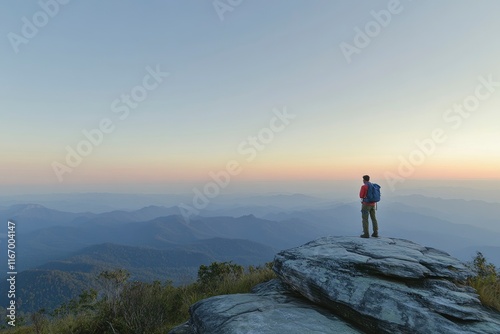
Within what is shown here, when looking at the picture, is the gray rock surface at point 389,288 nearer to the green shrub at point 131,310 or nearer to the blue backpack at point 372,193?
the blue backpack at point 372,193

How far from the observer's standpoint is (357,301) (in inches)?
262

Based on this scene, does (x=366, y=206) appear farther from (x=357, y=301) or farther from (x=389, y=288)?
(x=357, y=301)

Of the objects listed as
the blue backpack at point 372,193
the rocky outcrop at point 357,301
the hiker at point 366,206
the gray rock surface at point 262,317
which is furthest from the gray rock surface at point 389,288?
the blue backpack at point 372,193

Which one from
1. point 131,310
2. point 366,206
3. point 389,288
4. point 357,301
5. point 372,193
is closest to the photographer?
point 357,301

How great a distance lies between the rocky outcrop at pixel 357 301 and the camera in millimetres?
5980

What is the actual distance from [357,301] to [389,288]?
89 centimetres

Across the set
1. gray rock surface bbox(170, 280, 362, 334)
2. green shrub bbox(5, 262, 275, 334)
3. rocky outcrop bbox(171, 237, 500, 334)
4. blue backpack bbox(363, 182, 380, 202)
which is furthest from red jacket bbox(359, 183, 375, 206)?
gray rock surface bbox(170, 280, 362, 334)

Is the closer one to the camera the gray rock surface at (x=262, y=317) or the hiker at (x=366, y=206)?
the gray rock surface at (x=262, y=317)

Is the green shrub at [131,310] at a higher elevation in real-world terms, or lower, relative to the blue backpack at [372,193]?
lower

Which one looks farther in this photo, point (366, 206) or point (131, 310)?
point (366, 206)

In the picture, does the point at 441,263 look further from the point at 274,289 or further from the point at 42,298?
the point at 42,298

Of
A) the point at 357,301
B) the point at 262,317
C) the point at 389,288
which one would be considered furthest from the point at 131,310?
the point at 389,288

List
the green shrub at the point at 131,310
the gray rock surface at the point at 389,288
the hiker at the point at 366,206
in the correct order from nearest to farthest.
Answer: the gray rock surface at the point at 389,288 < the green shrub at the point at 131,310 < the hiker at the point at 366,206

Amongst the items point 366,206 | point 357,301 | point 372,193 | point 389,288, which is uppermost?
point 372,193
